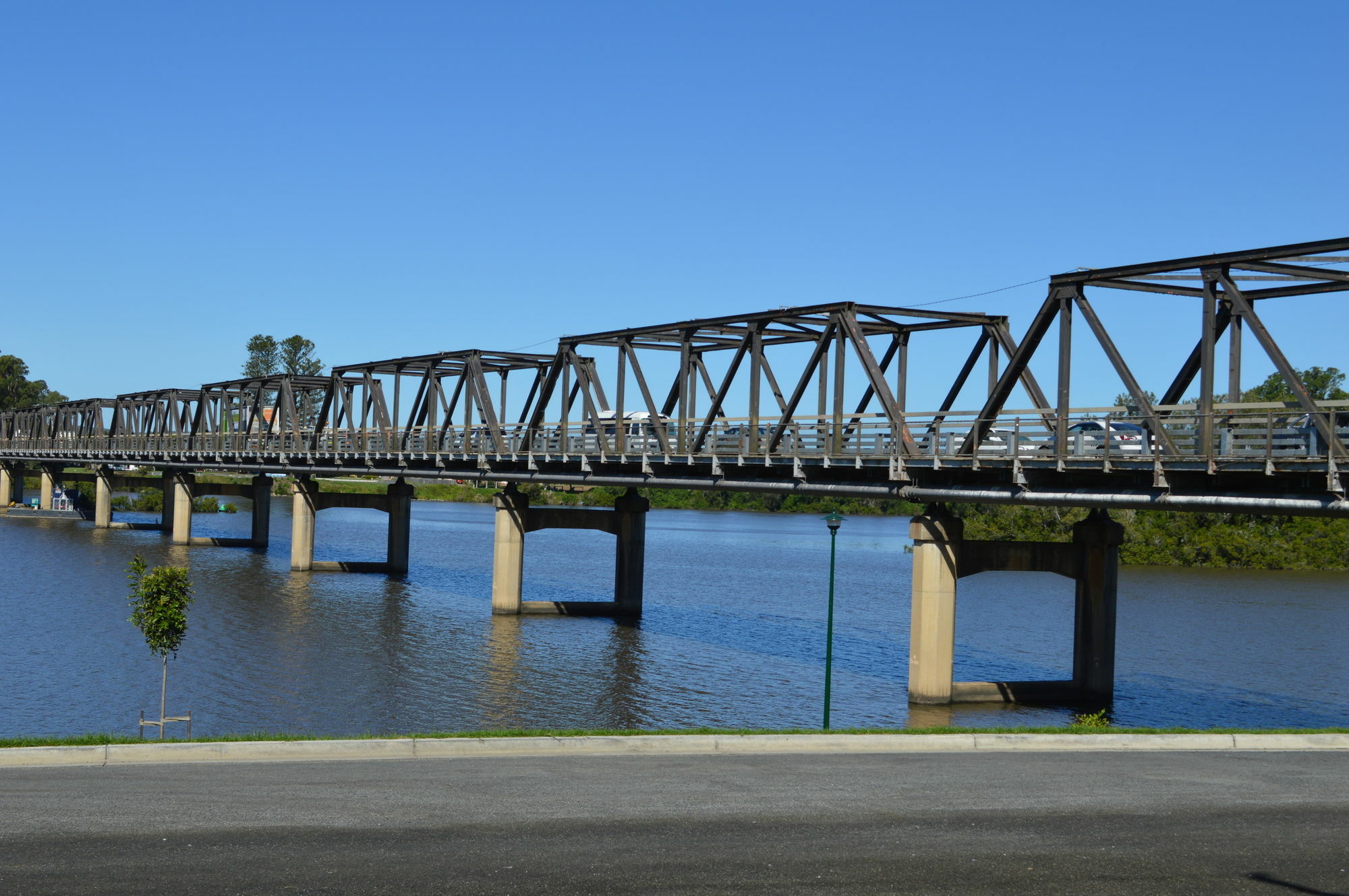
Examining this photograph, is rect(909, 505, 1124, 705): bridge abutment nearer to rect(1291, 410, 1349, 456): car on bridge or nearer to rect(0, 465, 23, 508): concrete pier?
rect(1291, 410, 1349, 456): car on bridge

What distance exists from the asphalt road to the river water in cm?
Result: 1259

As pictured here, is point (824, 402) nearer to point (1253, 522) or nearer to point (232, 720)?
point (232, 720)

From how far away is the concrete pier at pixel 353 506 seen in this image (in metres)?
73.7

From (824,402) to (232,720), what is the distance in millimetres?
20188

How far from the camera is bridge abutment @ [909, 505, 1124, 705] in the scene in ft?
113

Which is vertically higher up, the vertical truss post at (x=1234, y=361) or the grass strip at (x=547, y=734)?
the vertical truss post at (x=1234, y=361)

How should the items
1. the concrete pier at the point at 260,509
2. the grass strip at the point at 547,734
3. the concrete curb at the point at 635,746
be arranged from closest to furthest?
1. the concrete curb at the point at 635,746
2. the grass strip at the point at 547,734
3. the concrete pier at the point at 260,509

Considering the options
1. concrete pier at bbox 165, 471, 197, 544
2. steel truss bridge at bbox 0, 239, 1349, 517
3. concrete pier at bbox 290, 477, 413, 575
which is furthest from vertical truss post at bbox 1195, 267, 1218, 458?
concrete pier at bbox 165, 471, 197, 544

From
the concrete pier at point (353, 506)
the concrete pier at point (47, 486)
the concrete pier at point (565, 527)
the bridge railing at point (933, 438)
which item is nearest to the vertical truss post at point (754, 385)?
the bridge railing at point (933, 438)

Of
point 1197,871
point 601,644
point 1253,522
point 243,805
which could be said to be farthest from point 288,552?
point 1197,871

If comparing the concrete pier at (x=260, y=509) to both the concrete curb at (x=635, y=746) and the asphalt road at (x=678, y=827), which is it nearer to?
the concrete curb at (x=635, y=746)

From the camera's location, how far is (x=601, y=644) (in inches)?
1881

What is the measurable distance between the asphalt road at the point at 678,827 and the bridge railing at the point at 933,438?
8508mm

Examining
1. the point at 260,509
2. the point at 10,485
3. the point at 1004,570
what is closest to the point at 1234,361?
the point at 1004,570
